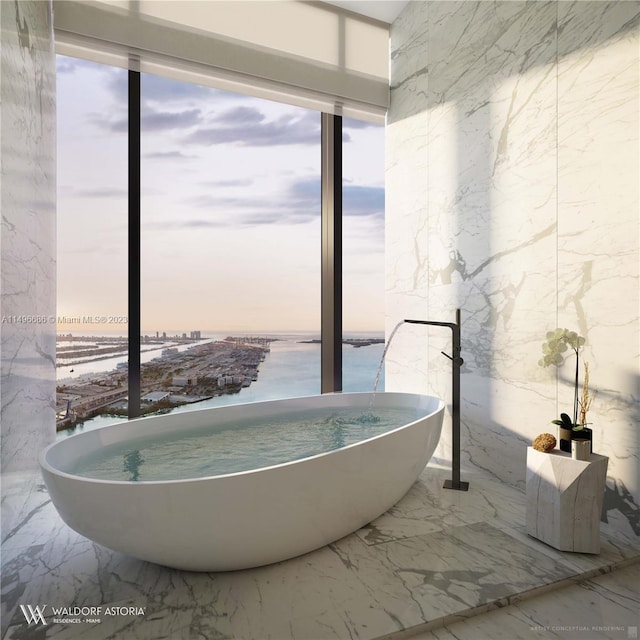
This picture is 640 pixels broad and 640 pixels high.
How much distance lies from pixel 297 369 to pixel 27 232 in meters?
3.37

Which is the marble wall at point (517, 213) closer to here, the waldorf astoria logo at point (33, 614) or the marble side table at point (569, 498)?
the marble side table at point (569, 498)

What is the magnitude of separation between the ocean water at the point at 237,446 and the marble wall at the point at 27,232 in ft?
1.68

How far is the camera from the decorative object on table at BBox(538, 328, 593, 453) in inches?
71.8

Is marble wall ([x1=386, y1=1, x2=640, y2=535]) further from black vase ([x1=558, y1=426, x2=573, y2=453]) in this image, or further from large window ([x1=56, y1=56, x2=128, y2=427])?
large window ([x1=56, y1=56, x2=128, y2=427])

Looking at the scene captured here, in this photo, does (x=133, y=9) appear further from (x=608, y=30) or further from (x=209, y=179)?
(x=608, y=30)

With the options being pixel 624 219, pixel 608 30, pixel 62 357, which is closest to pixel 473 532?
pixel 624 219

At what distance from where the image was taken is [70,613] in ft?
4.58

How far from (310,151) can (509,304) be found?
3.22 meters

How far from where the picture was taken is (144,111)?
416 cm

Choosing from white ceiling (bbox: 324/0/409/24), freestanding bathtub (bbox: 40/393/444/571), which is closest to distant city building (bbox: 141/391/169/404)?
freestanding bathtub (bbox: 40/393/444/571)

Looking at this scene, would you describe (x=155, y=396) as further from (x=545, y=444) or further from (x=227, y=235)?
(x=545, y=444)

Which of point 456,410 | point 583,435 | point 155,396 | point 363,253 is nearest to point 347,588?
point 583,435

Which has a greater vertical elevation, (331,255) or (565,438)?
(331,255)

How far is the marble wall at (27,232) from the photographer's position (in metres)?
1.89
